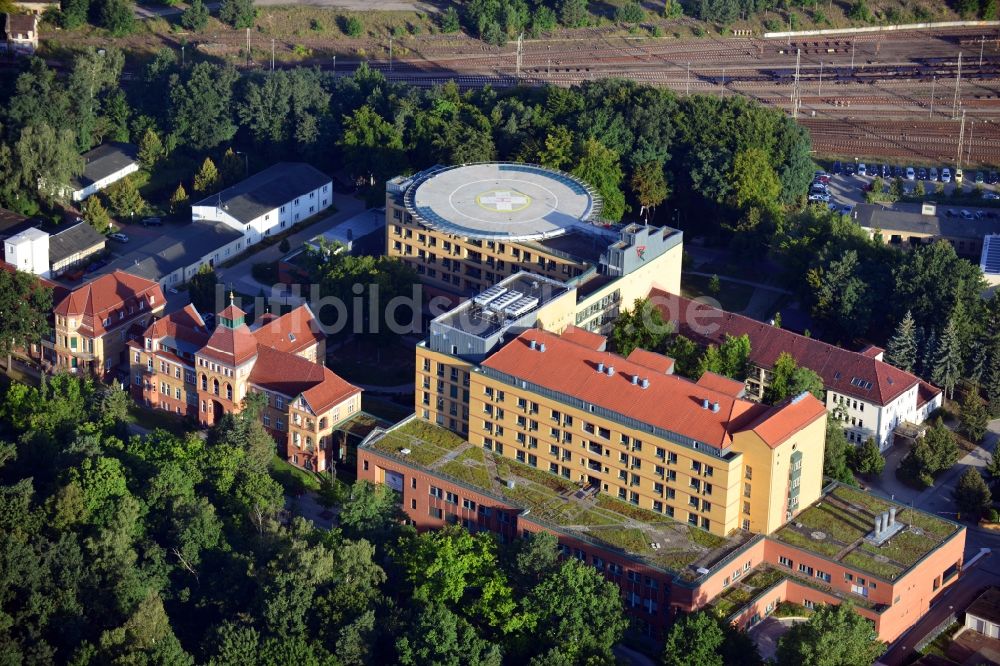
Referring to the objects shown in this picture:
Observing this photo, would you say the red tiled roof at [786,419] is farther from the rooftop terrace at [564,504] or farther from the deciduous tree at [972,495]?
the deciduous tree at [972,495]

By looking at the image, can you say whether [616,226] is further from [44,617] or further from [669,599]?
[44,617]

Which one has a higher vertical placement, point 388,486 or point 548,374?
point 548,374

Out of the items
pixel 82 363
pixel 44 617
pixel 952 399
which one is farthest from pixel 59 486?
pixel 952 399

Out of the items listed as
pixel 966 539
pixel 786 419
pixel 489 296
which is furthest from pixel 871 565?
pixel 489 296

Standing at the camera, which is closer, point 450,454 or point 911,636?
point 911,636

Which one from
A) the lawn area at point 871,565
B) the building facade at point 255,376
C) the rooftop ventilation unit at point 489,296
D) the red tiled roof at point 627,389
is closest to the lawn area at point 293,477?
the building facade at point 255,376

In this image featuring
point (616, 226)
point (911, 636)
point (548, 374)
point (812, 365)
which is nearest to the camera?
point (911, 636)

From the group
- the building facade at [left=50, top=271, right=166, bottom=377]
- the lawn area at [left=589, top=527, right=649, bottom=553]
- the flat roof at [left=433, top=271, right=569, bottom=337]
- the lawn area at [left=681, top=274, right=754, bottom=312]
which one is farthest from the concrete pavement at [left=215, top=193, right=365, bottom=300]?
the lawn area at [left=589, top=527, right=649, bottom=553]
